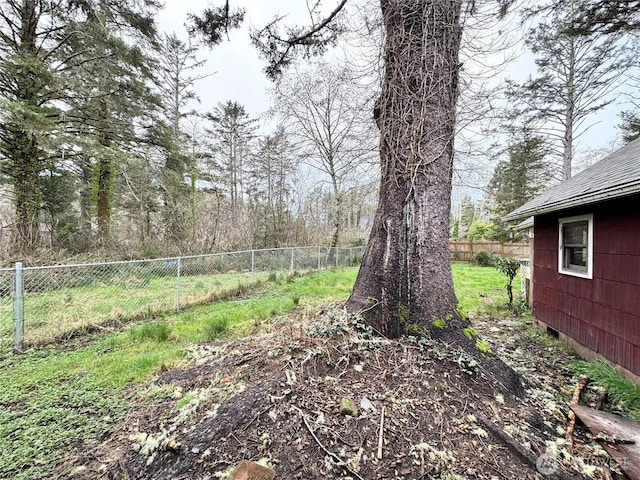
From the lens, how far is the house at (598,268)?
3.31m

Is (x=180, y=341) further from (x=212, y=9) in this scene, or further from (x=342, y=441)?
(x=212, y=9)

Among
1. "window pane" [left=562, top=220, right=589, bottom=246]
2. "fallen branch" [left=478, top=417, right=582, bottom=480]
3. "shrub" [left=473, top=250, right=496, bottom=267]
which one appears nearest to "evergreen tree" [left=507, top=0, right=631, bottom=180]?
"shrub" [left=473, top=250, right=496, bottom=267]

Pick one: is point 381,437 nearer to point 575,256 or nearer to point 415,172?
point 415,172

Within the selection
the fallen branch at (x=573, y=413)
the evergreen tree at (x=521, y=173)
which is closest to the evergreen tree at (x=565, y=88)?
the evergreen tree at (x=521, y=173)

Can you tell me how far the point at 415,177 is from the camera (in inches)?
112

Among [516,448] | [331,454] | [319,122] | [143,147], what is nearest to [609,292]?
[516,448]

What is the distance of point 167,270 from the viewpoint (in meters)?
6.32

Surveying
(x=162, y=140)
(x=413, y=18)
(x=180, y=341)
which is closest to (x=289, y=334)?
(x=180, y=341)

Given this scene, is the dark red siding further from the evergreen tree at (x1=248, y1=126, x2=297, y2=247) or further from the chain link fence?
the evergreen tree at (x1=248, y1=126, x2=297, y2=247)

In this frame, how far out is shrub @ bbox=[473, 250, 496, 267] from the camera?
15148 mm

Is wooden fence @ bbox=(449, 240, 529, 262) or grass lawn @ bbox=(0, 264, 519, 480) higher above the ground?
wooden fence @ bbox=(449, 240, 529, 262)

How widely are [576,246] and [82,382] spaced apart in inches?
270

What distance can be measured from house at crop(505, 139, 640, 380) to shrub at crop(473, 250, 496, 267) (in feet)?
35.2

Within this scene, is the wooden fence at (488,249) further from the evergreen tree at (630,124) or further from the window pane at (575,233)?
the window pane at (575,233)
